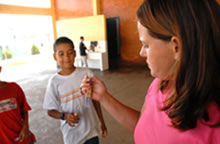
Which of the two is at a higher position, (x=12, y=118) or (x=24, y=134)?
(x=12, y=118)

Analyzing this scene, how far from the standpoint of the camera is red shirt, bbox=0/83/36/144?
1.38m

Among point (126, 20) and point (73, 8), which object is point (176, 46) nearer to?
point (126, 20)

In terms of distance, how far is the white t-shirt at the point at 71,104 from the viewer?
1.44 m

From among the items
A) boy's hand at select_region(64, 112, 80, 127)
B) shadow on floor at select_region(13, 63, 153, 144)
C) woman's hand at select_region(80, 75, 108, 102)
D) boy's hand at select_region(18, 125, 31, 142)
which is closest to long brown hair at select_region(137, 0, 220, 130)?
woman's hand at select_region(80, 75, 108, 102)

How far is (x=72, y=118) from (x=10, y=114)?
1.71 feet

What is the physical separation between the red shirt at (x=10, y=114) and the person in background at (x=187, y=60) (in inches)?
49.5

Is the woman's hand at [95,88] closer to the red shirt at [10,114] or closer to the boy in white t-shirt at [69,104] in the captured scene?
the boy in white t-shirt at [69,104]

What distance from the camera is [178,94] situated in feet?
1.93

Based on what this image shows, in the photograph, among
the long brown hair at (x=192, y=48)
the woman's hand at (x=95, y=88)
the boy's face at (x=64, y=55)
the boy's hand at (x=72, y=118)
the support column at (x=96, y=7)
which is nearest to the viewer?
the long brown hair at (x=192, y=48)

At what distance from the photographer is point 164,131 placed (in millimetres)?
647

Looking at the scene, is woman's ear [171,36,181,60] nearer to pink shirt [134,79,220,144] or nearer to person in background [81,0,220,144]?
person in background [81,0,220,144]

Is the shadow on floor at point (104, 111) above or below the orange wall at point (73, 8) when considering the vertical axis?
below

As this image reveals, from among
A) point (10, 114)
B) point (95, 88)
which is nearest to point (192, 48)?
point (95, 88)

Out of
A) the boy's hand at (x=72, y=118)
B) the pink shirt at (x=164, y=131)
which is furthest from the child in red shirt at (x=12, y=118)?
the pink shirt at (x=164, y=131)
